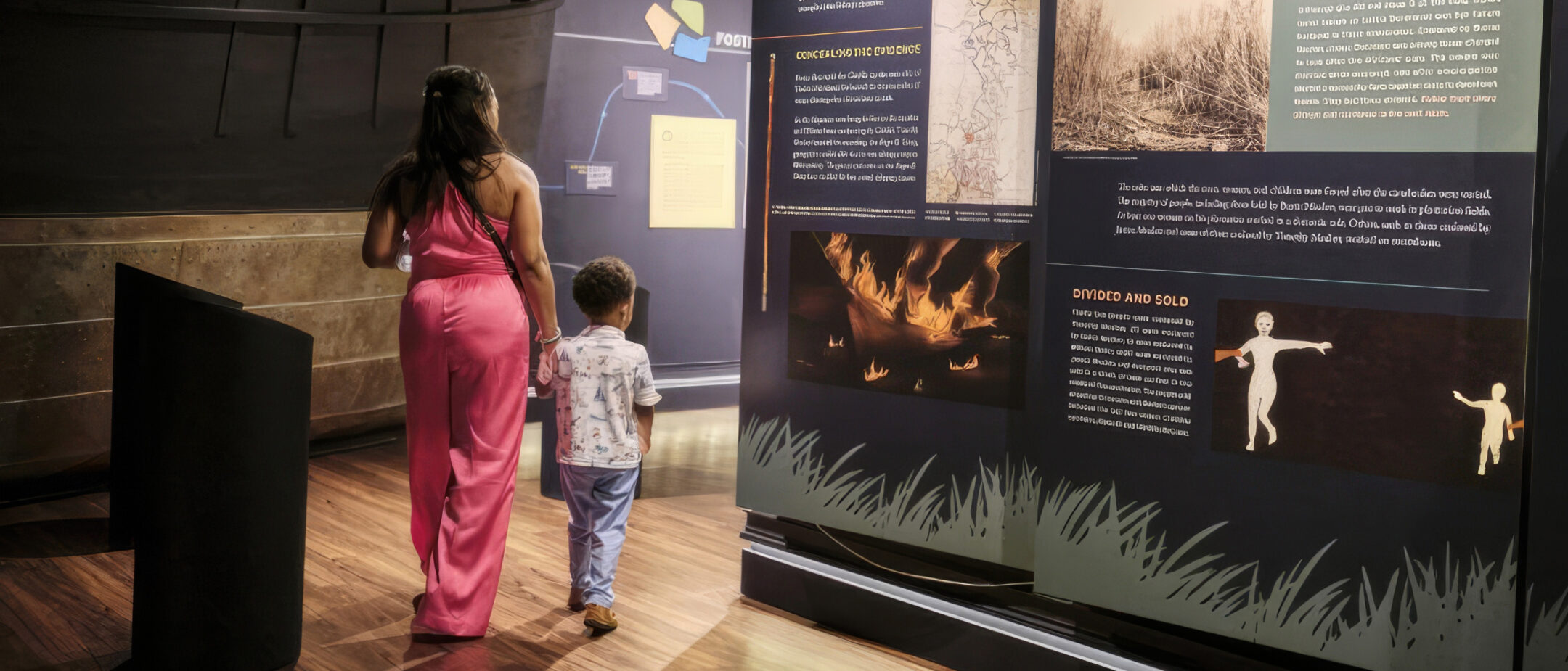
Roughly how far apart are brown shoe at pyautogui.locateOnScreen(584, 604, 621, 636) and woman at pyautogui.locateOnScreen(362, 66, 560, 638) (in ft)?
Result: 0.95

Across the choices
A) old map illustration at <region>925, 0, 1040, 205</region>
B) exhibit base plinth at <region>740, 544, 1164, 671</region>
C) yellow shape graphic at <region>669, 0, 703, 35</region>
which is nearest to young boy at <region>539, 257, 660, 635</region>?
exhibit base plinth at <region>740, 544, 1164, 671</region>

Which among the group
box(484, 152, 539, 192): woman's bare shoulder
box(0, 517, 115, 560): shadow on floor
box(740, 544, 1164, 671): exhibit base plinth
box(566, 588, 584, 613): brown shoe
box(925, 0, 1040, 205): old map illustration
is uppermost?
box(925, 0, 1040, 205): old map illustration

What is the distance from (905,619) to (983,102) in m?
1.48

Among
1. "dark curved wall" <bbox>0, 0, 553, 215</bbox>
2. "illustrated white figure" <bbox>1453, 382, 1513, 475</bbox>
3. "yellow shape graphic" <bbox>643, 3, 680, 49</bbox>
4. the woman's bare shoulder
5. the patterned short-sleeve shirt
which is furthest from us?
"yellow shape graphic" <bbox>643, 3, 680, 49</bbox>

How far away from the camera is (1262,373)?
2492 millimetres

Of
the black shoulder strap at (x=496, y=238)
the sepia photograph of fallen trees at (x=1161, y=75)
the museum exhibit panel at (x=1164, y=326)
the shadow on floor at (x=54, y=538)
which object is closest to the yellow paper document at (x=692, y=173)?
the museum exhibit panel at (x=1164, y=326)

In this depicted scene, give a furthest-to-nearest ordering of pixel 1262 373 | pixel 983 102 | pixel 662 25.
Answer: pixel 662 25 → pixel 983 102 → pixel 1262 373

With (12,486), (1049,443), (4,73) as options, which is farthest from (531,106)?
(1049,443)

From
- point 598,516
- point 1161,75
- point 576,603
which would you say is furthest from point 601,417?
point 1161,75

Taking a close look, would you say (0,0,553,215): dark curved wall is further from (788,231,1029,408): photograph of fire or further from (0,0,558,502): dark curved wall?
(788,231,1029,408): photograph of fire

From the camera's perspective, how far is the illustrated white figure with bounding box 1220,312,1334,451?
2482 mm

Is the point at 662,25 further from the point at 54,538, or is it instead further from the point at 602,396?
the point at 54,538

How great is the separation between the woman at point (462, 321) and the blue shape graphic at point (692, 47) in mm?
3511

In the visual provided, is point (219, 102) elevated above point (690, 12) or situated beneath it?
situated beneath
